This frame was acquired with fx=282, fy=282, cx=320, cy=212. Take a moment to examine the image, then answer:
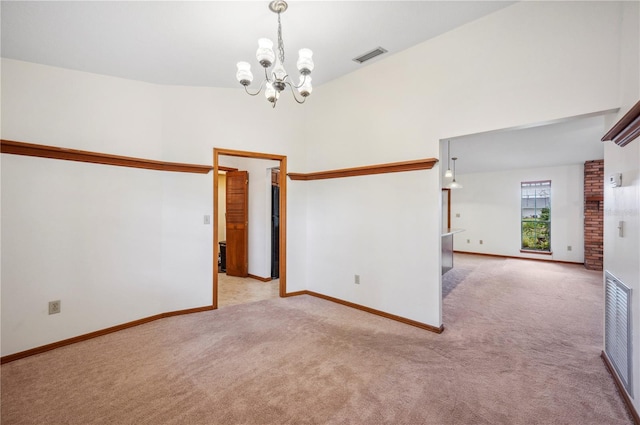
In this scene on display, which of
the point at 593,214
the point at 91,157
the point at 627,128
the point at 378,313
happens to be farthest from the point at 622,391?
the point at 593,214

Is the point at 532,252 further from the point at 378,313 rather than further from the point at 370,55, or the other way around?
the point at 370,55

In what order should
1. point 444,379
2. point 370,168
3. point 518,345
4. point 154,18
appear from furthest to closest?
point 370,168
point 518,345
point 154,18
point 444,379

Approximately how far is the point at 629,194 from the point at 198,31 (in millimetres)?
3715

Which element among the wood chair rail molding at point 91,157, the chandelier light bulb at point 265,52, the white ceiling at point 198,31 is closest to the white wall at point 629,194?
the white ceiling at point 198,31

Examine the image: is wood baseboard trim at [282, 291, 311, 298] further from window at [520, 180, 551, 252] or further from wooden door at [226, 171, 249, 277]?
window at [520, 180, 551, 252]

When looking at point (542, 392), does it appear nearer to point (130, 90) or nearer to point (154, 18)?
point (154, 18)

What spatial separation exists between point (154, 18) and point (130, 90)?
120 centimetres

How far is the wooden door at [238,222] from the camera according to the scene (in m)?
5.61

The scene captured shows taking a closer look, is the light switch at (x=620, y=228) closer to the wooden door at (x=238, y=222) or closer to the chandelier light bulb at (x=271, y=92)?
the chandelier light bulb at (x=271, y=92)

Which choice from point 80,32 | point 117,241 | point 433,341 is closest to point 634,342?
point 433,341

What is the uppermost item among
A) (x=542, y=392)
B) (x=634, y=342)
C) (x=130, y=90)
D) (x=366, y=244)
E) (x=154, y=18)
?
(x=154, y=18)

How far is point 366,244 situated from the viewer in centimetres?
377

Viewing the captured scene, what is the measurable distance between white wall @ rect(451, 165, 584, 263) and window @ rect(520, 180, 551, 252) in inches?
5.5

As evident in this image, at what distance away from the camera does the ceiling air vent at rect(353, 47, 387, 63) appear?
3207mm
